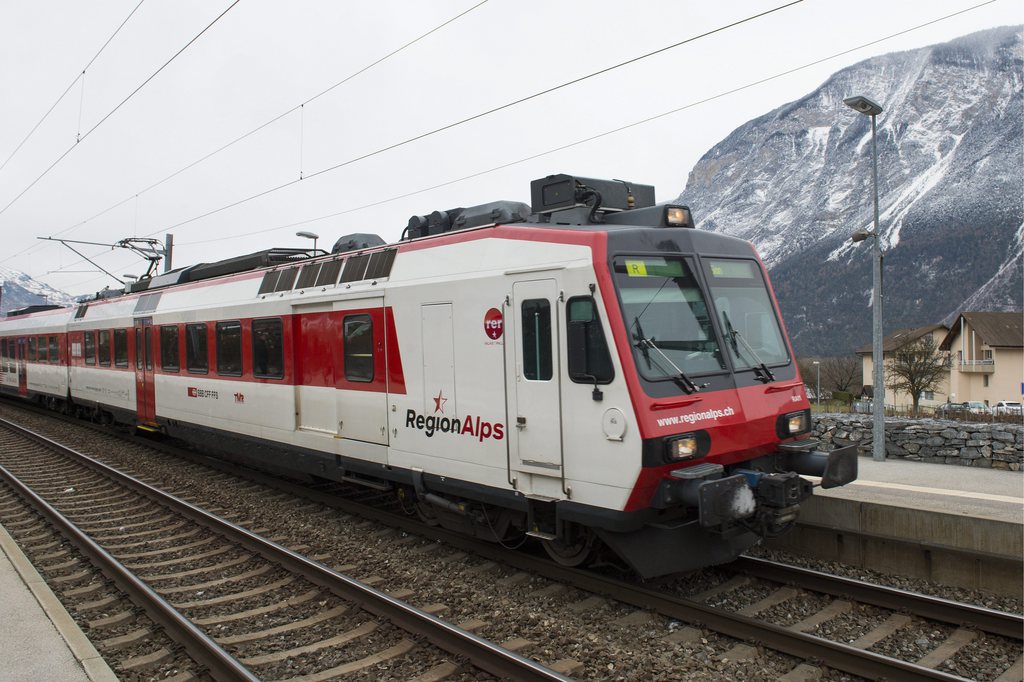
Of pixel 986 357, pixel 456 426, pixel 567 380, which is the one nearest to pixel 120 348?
pixel 456 426

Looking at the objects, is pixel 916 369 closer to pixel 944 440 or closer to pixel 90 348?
pixel 944 440

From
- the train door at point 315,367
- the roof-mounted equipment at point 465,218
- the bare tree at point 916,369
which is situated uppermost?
the roof-mounted equipment at point 465,218

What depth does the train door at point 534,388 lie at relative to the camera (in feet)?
20.6

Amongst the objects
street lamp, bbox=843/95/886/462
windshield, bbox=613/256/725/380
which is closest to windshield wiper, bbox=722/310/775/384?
windshield, bbox=613/256/725/380

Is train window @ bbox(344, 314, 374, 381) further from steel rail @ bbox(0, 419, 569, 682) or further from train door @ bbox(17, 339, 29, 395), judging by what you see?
train door @ bbox(17, 339, 29, 395)

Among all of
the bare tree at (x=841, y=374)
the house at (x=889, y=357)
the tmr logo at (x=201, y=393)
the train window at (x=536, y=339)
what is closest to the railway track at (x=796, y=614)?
the train window at (x=536, y=339)

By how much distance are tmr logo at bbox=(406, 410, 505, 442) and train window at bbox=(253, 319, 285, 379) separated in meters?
3.16

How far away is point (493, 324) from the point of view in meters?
6.84

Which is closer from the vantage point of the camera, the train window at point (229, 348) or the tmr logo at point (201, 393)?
the train window at point (229, 348)

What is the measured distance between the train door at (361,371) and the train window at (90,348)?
38.5 ft

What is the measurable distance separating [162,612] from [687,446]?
455 cm

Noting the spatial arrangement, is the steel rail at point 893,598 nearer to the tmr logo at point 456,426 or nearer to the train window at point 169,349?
the tmr logo at point 456,426

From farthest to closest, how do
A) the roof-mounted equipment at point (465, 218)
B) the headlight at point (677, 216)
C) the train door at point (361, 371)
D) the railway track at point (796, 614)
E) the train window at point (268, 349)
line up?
the train window at point (268, 349) → the train door at point (361, 371) → the roof-mounted equipment at point (465, 218) → the headlight at point (677, 216) → the railway track at point (796, 614)

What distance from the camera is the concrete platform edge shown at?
4879 mm
